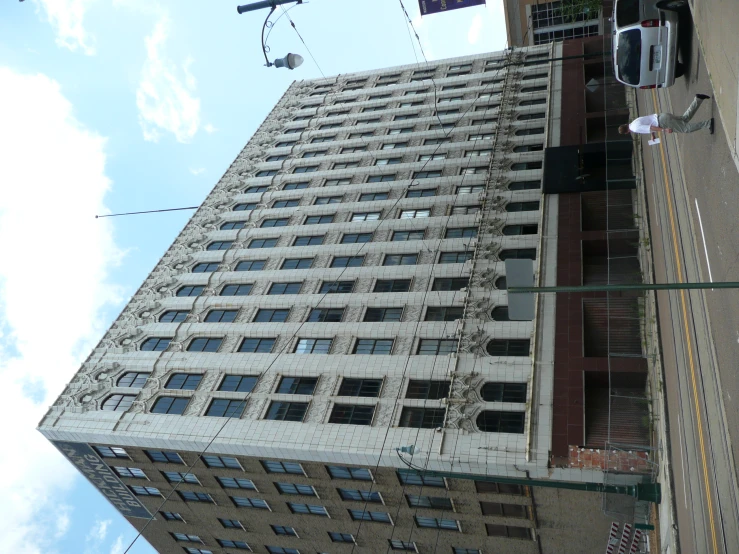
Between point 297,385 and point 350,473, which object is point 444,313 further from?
A: point 350,473

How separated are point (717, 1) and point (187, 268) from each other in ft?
116

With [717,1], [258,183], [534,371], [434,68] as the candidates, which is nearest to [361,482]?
[534,371]

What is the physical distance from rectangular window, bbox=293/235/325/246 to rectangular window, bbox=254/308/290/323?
634cm

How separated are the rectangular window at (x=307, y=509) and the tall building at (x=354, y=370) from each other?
17cm

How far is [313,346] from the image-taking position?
100 feet

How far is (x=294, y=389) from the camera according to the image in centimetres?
2862

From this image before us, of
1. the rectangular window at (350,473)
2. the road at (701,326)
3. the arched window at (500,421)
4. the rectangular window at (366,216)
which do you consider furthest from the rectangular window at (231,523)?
the road at (701,326)

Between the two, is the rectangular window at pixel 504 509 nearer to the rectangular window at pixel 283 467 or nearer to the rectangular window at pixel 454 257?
the rectangular window at pixel 283 467

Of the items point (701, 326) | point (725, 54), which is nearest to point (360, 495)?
point (701, 326)

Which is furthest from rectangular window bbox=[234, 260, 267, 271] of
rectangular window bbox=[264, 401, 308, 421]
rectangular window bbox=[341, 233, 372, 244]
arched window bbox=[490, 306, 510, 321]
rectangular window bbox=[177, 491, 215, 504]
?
arched window bbox=[490, 306, 510, 321]

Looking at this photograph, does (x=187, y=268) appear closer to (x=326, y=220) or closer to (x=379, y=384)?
(x=326, y=220)

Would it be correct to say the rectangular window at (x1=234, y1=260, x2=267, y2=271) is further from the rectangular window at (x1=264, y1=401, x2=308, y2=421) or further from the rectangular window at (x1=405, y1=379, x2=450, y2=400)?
the rectangular window at (x1=405, y1=379, x2=450, y2=400)

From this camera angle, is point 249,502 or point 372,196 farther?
point 372,196

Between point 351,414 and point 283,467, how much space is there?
4698 mm
